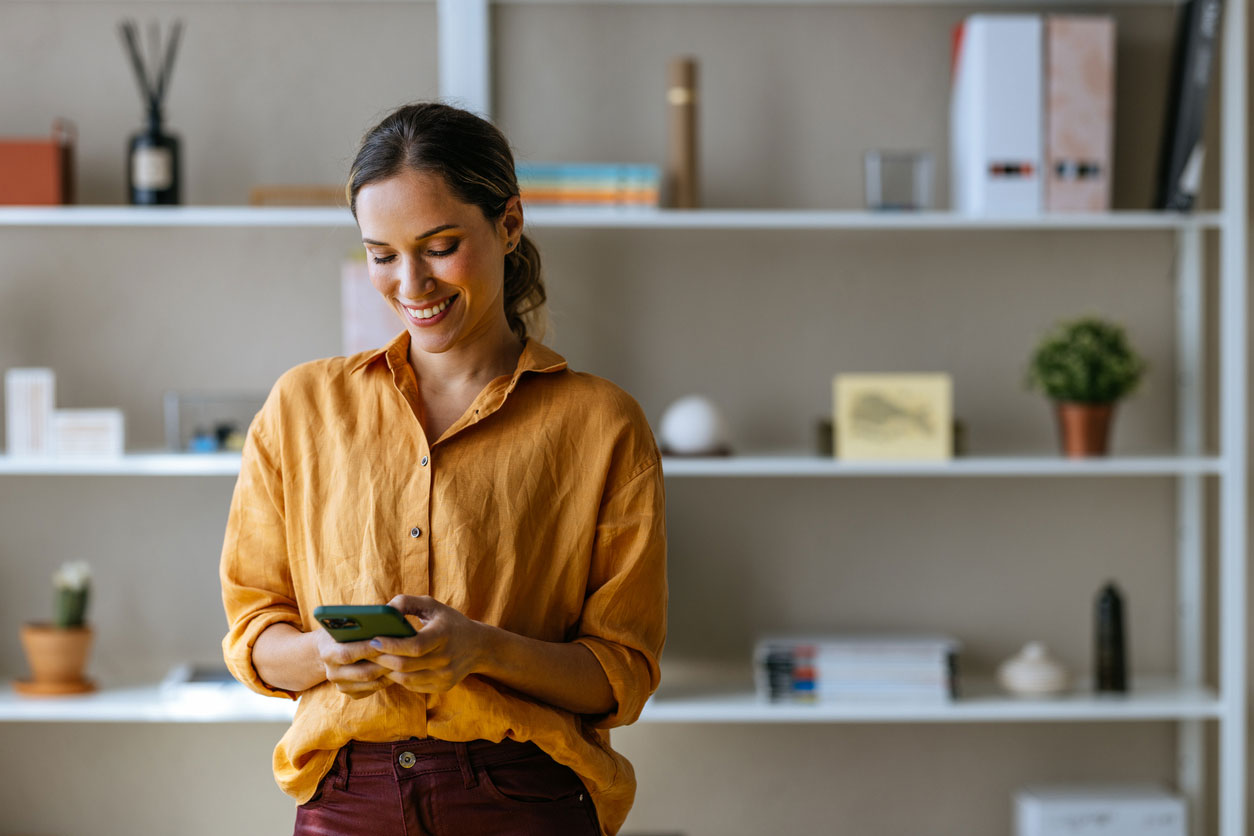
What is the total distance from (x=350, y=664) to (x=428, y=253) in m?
0.35

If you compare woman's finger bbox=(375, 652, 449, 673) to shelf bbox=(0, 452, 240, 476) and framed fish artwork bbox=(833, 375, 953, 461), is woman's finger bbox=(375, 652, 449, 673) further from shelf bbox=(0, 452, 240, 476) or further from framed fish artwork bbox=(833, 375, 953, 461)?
framed fish artwork bbox=(833, 375, 953, 461)

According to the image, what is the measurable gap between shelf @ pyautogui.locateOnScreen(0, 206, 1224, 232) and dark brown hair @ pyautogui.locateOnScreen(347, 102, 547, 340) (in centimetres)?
120

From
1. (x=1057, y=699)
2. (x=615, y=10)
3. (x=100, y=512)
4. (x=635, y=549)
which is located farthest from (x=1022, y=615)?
(x=100, y=512)

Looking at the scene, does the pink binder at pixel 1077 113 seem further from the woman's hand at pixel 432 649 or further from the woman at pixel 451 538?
the woman's hand at pixel 432 649

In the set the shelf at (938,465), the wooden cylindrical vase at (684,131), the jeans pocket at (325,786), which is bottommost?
the jeans pocket at (325,786)

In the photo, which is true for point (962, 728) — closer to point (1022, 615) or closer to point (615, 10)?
point (1022, 615)

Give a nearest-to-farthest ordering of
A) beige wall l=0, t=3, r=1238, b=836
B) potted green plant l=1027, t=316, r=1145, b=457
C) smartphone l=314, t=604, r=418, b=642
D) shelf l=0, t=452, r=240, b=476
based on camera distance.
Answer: smartphone l=314, t=604, r=418, b=642 < shelf l=0, t=452, r=240, b=476 < potted green plant l=1027, t=316, r=1145, b=457 < beige wall l=0, t=3, r=1238, b=836

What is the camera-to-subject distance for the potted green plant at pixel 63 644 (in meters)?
2.37

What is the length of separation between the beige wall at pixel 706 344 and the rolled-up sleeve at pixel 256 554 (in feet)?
4.92

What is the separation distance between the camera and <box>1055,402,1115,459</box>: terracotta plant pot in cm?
236

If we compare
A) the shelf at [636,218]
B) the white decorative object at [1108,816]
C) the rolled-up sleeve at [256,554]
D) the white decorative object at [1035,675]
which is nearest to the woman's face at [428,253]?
the rolled-up sleeve at [256,554]

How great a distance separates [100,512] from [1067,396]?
2032mm

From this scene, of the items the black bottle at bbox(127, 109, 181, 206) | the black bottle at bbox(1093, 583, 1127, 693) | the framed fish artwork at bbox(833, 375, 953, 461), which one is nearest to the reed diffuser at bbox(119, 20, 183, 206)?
the black bottle at bbox(127, 109, 181, 206)

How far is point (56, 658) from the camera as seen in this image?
238 centimetres
